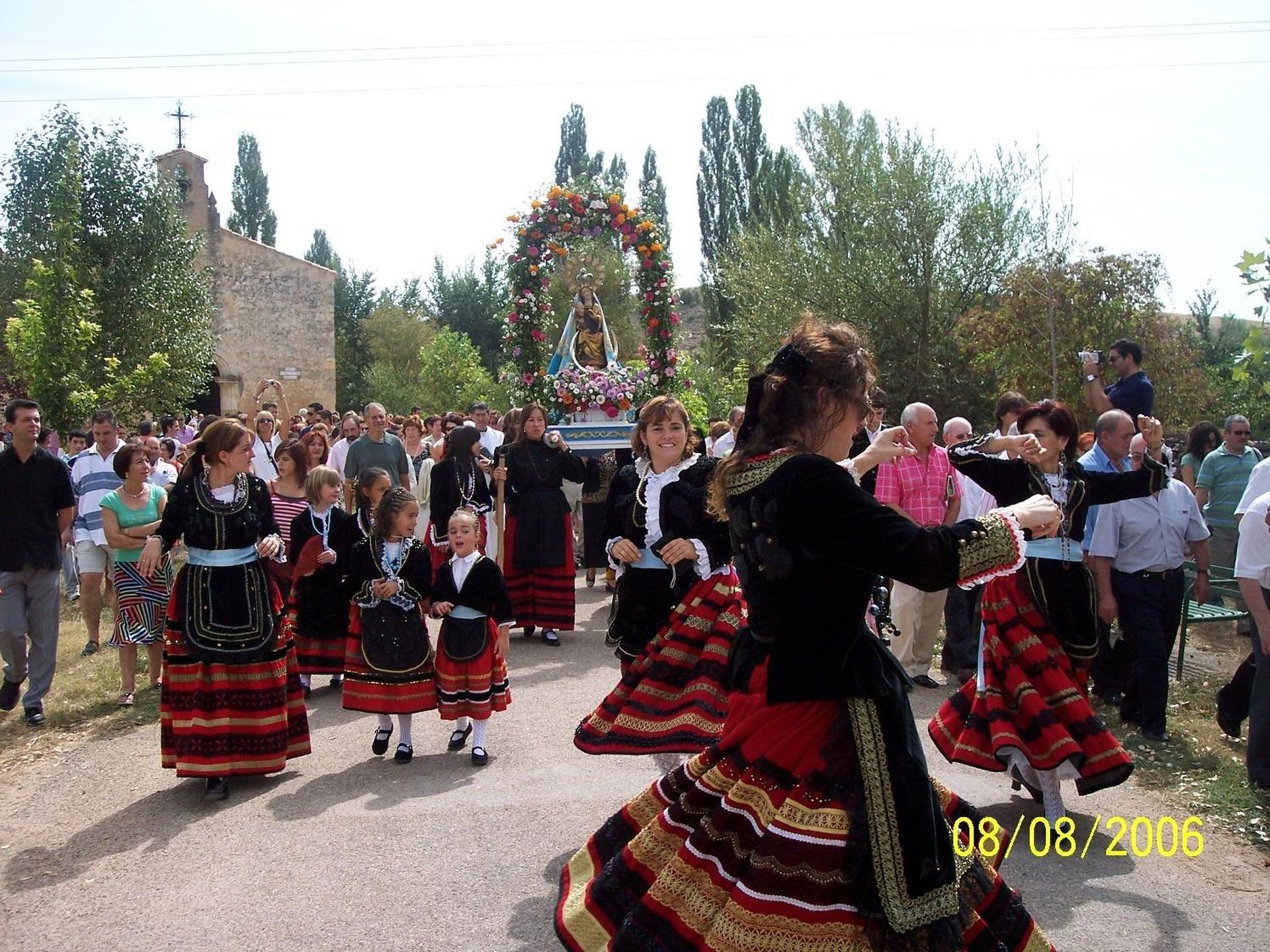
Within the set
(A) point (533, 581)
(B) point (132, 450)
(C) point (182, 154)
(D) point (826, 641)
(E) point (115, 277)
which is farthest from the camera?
(C) point (182, 154)

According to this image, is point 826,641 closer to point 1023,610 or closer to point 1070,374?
point 1023,610

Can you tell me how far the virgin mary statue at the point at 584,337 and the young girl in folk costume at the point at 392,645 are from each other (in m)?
6.84

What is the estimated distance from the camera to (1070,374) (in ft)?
54.0

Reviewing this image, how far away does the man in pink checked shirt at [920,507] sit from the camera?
7852 millimetres

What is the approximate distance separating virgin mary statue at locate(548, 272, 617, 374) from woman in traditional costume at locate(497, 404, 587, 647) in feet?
11.3

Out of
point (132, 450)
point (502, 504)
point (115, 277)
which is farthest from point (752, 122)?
point (132, 450)

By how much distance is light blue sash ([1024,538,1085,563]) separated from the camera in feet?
17.4

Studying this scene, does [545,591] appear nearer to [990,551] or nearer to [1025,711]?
[1025,711]

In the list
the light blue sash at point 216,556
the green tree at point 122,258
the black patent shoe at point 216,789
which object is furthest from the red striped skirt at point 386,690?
the green tree at point 122,258

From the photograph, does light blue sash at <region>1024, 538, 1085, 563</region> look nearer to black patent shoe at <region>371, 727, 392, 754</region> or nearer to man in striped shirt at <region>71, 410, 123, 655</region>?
black patent shoe at <region>371, 727, 392, 754</region>

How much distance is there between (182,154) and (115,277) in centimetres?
1191

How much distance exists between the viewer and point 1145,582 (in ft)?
21.7

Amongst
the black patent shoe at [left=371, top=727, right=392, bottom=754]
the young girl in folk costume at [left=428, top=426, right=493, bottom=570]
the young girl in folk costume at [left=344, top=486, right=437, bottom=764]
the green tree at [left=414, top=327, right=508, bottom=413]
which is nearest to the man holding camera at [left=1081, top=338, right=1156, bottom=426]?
the young girl in folk costume at [left=344, top=486, right=437, bottom=764]

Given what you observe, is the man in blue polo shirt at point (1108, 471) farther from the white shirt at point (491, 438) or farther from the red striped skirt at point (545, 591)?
the white shirt at point (491, 438)
